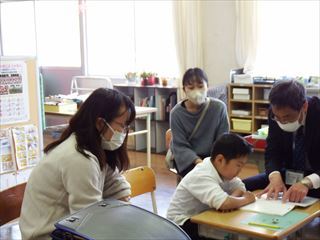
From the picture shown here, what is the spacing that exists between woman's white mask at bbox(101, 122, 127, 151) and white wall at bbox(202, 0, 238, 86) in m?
4.44

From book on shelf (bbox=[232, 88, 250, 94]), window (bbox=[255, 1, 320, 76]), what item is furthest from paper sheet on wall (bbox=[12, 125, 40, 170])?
window (bbox=[255, 1, 320, 76])

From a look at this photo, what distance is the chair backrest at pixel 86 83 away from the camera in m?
7.37

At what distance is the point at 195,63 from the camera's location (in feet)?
21.1

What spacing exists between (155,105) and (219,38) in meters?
1.27

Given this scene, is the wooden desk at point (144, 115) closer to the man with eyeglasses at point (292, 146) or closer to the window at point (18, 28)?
the man with eyeglasses at point (292, 146)

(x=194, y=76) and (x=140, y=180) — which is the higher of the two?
(x=194, y=76)

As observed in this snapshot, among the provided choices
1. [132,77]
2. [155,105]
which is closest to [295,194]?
[155,105]

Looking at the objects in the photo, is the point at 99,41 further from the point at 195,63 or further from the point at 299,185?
the point at 299,185

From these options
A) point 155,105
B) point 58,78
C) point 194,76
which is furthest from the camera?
point 58,78

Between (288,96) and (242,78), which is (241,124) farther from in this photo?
(288,96)

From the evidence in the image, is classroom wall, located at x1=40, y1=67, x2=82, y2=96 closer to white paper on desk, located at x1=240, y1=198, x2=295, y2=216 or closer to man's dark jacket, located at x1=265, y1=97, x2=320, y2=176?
man's dark jacket, located at x1=265, y1=97, x2=320, y2=176

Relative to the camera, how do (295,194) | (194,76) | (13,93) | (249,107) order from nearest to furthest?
(295,194) < (13,93) < (194,76) < (249,107)

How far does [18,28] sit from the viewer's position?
353 inches

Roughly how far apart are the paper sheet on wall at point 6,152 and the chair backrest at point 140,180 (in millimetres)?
1080
